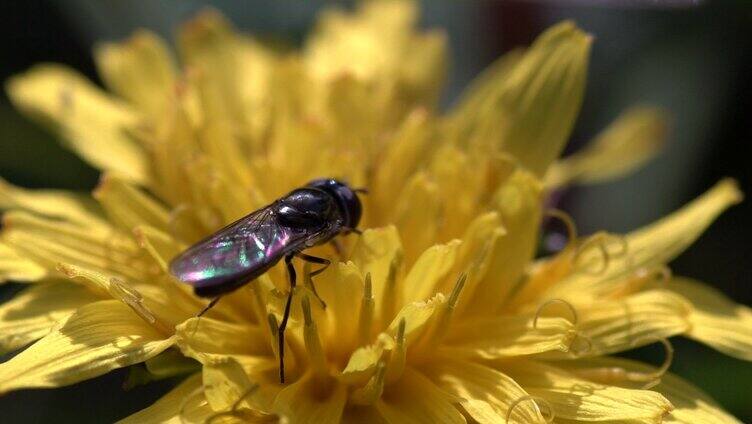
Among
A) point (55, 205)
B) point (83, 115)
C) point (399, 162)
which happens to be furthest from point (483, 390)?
point (83, 115)

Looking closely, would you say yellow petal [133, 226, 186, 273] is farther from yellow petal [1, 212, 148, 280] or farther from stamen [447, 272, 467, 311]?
stamen [447, 272, 467, 311]

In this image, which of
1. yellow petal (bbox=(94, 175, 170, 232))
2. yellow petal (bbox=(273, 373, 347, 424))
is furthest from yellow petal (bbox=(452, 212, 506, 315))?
yellow petal (bbox=(94, 175, 170, 232))

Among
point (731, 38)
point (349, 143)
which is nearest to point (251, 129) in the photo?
point (349, 143)

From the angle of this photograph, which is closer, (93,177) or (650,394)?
(650,394)

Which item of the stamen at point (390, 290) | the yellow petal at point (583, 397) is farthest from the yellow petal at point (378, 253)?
the yellow petal at point (583, 397)

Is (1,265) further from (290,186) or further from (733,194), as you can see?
(733,194)
